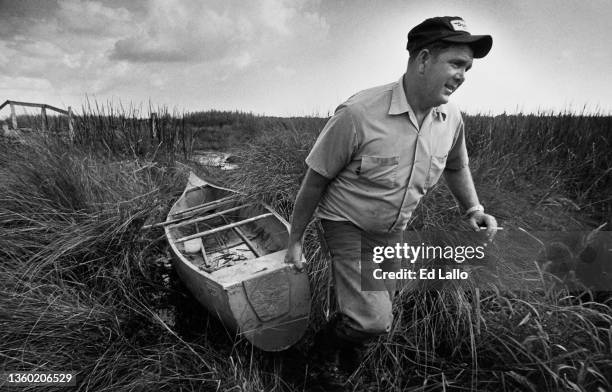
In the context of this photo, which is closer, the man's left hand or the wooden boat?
the man's left hand

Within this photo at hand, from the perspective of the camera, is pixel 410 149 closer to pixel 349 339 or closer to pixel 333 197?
pixel 333 197

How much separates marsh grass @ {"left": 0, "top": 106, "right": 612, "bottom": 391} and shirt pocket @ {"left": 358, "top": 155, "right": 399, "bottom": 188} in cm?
115

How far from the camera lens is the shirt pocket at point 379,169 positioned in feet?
6.58

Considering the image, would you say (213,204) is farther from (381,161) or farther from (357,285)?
(381,161)

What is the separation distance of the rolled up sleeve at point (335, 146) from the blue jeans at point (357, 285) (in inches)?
14.7

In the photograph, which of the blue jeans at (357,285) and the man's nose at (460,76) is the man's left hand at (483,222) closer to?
the blue jeans at (357,285)

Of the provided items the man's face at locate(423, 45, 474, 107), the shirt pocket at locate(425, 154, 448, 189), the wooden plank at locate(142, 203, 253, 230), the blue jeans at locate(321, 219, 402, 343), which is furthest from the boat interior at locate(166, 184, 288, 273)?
the man's face at locate(423, 45, 474, 107)

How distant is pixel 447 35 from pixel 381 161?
653 mm

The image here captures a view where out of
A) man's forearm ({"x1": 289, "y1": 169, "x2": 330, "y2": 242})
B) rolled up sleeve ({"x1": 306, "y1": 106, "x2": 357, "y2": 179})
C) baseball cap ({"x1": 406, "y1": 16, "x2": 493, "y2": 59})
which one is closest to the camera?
baseball cap ({"x1": 406, "y1": 16, "x2": 493, "y2": 59})

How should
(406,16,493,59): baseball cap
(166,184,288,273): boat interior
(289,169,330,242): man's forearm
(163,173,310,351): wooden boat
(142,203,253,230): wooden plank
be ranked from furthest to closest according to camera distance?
1. (142,203,253,230): wooden plank
2. (166,184,288,273): boat interior
3. (163,173,310,351): wooden boat
4. (289,169,330,242): man's forearm
5. (406,16,493,59): baseball cap

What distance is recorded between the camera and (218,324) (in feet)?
11.9

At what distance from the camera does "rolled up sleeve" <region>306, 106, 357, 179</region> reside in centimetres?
194

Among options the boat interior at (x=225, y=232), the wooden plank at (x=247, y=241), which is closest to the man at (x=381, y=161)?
the boat interior at (x=225, y=232)

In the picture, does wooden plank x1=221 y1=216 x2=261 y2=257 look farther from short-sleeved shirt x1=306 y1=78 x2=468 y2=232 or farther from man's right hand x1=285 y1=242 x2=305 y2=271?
short-sleeved shirt x1=306 y1=78 x2=468 y2=232
